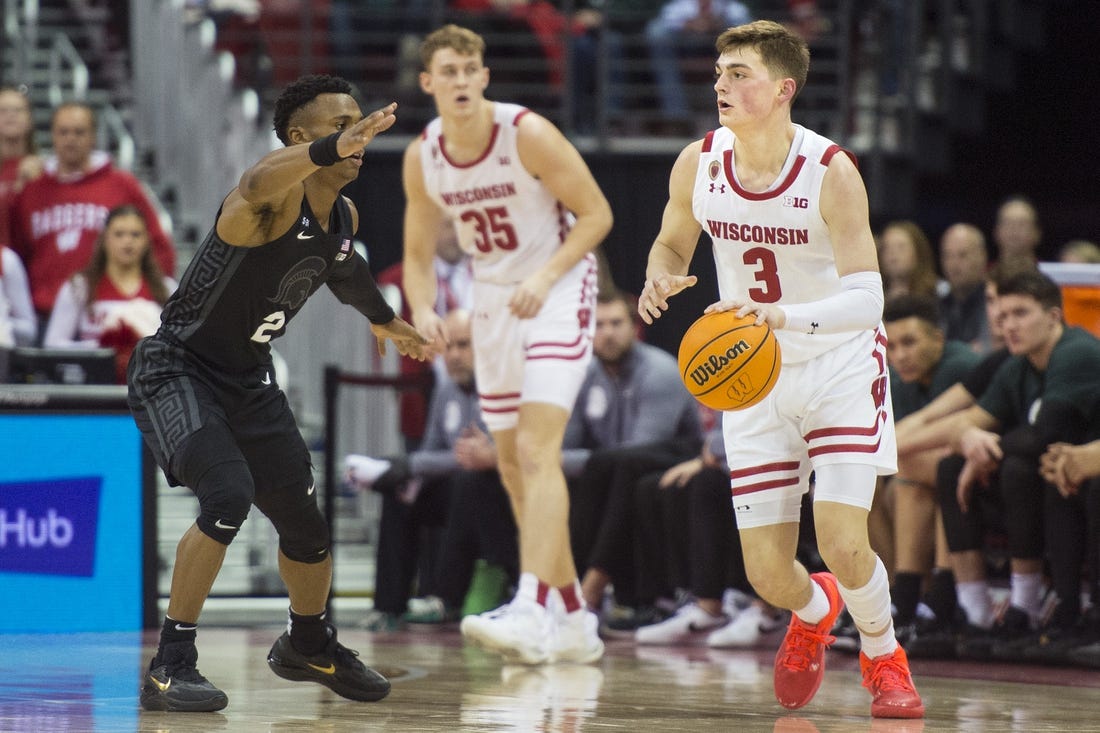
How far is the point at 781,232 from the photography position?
4.99m

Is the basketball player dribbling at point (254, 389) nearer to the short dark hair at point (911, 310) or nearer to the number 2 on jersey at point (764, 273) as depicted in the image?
the number 2 on jersey at point (764, 273)

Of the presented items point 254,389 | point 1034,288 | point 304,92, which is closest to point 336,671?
point 254,389

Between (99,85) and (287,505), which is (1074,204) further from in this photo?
(287,505)

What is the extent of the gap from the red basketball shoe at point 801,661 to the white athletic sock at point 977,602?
71.2 inches

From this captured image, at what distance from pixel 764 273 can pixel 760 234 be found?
0.46 feet

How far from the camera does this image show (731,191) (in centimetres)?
505

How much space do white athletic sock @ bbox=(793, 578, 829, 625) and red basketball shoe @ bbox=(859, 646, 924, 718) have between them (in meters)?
0.25

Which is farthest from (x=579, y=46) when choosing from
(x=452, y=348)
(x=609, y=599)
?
(x=609, y=599)

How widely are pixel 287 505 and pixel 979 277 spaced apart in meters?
4.86

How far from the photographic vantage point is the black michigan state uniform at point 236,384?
4758mm

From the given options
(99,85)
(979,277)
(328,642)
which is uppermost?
(99,85)

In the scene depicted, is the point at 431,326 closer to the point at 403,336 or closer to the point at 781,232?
the point at 403,336

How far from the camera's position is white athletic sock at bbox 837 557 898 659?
16.4ft

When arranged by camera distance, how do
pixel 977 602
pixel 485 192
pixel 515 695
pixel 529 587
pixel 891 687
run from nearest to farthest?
pixel 891 687 → pixel 515 695 → pixel 529 587 → pixel 485 192 → pixel 977 602
